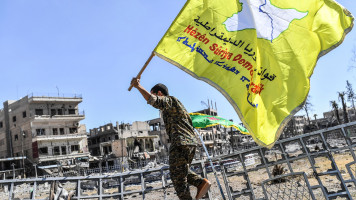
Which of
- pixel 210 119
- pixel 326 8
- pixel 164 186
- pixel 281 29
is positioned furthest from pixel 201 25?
pixel 210 119

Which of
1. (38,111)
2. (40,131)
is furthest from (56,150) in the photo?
(38,111)

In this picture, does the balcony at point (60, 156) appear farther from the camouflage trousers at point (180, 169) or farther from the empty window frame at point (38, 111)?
the camouflage trousers at point (180, 169)

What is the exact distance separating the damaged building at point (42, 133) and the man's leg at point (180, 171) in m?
47.7

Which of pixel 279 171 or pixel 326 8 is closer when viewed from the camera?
pixel 326 8

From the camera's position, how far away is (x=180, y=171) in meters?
4.06

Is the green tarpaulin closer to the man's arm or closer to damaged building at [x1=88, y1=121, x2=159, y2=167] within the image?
the man's arm

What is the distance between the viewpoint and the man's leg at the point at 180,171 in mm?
4035

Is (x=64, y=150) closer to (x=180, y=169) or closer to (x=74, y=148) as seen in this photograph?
(x=74, y=148)

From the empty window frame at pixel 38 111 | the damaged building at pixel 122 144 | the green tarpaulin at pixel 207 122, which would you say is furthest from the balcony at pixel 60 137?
the green tarpaulin at pixel 207 122

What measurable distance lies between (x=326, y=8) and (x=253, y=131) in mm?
2168

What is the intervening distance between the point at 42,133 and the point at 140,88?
53963 mm

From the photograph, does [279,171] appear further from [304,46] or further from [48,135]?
[48,135]

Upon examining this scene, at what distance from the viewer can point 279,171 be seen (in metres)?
14.4

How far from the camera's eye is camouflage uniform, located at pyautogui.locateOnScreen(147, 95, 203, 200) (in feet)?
13.3
